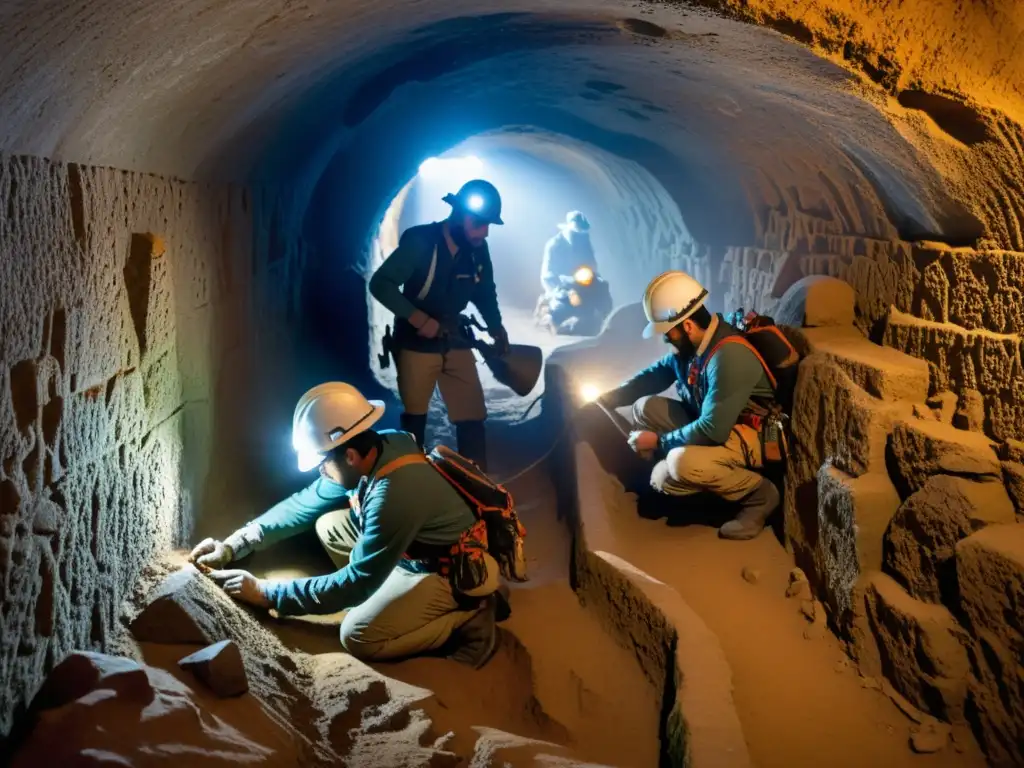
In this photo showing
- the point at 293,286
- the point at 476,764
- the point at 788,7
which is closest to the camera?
the point at 476,764

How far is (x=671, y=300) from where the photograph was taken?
4.82 meters

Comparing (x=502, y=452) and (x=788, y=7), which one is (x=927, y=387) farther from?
(x=502, y=452)

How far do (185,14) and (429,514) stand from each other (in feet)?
6.58

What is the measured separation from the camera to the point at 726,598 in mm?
4316

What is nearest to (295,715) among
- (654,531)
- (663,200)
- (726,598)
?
(726,598)

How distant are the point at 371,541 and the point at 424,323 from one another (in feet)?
6.35

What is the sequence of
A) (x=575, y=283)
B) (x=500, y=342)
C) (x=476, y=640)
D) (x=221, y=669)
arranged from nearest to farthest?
(x=221, y=669) < (x=476, y=640) < (x=500, y=342) < (x=575, y=283)

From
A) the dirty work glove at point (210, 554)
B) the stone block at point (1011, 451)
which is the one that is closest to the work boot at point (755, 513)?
the stone block at point (1011, 451)

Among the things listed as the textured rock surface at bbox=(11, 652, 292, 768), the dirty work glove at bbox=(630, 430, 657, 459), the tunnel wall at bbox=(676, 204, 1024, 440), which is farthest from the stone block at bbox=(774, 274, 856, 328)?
the textured rock surface at bbox=(11, 652, 292, 768)

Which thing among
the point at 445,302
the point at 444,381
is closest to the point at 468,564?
the point at 444,381

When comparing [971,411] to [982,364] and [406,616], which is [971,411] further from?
[406,616]

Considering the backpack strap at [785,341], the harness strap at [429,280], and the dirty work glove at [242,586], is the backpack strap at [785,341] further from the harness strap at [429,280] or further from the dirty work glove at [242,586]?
the dirty work glove at [242,586]

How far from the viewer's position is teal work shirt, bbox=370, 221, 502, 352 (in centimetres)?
528

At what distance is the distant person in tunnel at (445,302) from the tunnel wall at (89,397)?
49.1 inches
